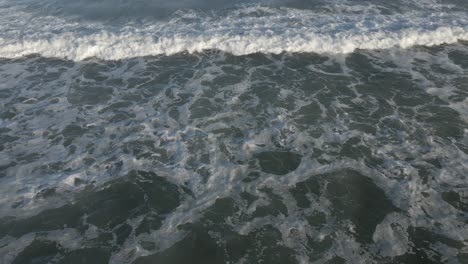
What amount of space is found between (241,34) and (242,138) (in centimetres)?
583

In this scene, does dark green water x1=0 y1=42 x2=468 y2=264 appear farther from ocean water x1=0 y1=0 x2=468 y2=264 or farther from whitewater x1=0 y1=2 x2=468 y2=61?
whitewater x1=0 y1=2 x2=468 y2=61

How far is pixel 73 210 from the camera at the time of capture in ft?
22.8

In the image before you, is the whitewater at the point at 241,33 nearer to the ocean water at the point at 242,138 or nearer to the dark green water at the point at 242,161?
the ocean water at the point at 242,138

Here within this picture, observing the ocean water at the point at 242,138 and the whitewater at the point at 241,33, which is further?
the whitewater at the point at 241,33

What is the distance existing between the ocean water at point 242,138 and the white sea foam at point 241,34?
0.08 meters

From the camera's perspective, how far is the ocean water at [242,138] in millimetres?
6234

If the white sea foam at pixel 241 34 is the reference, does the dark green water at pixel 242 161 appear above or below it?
below

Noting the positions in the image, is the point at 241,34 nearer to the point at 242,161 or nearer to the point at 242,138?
the point at 242,138

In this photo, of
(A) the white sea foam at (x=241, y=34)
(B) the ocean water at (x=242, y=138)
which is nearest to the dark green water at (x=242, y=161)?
(B) the ocean water at (x=242, y=138)

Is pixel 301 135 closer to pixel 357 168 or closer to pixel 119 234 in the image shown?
pixel 357 168

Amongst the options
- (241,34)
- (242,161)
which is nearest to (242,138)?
(242,161)

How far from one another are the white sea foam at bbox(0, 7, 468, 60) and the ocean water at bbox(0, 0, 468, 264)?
0.08 m

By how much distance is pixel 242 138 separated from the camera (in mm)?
8523

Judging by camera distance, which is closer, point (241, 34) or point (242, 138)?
point (242, 138)
